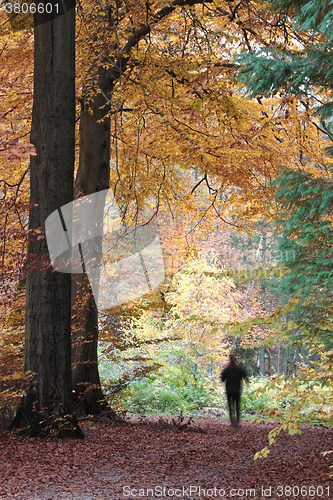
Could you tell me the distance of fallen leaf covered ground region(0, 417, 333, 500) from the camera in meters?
3.57

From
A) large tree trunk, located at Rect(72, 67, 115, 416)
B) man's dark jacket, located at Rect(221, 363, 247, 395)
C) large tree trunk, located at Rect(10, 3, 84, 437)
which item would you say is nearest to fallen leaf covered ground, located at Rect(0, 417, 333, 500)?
large tree trunk, located at Rect(10, 3, 84, 437)

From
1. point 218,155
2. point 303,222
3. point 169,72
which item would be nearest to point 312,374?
point 303,222

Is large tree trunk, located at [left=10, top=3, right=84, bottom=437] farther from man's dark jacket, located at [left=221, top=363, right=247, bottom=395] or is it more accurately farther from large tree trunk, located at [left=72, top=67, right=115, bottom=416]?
man's dark jacket, located at [left=221, top=363, right=247, bottom=395]

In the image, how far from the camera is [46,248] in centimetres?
512

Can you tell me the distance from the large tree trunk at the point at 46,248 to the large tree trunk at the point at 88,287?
134cm

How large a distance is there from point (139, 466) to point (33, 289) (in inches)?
89.5

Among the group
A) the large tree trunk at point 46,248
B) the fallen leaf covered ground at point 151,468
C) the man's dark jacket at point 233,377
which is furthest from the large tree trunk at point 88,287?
the man's dark jacket at point 233,377

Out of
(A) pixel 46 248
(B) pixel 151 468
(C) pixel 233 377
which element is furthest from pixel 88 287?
(B) pixel 151 468

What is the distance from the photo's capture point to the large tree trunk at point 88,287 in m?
6.66

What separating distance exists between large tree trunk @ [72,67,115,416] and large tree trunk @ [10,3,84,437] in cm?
134

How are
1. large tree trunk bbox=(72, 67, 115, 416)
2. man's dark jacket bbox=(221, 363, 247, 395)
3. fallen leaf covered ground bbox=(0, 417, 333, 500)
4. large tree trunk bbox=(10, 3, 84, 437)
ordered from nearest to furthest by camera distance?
1. fallen leaf covered ground bbox=(0, 417, 333, 500)
2. large tree trunk bbox=(10, 3, 84, 437)
3. man's dark jacket bbox=(221, 363, 247, 395)
4. large tree trunk bbox=(72, 67, 115, 416)

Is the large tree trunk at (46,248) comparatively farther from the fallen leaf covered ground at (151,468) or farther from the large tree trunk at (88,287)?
the large tree trunk at (88,287)

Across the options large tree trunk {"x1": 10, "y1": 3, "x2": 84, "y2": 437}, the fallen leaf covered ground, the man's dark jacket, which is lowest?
the fallen leaf covered ground

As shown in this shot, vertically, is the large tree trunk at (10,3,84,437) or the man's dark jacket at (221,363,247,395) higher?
the large tree trunk at (10,3,84,437)
